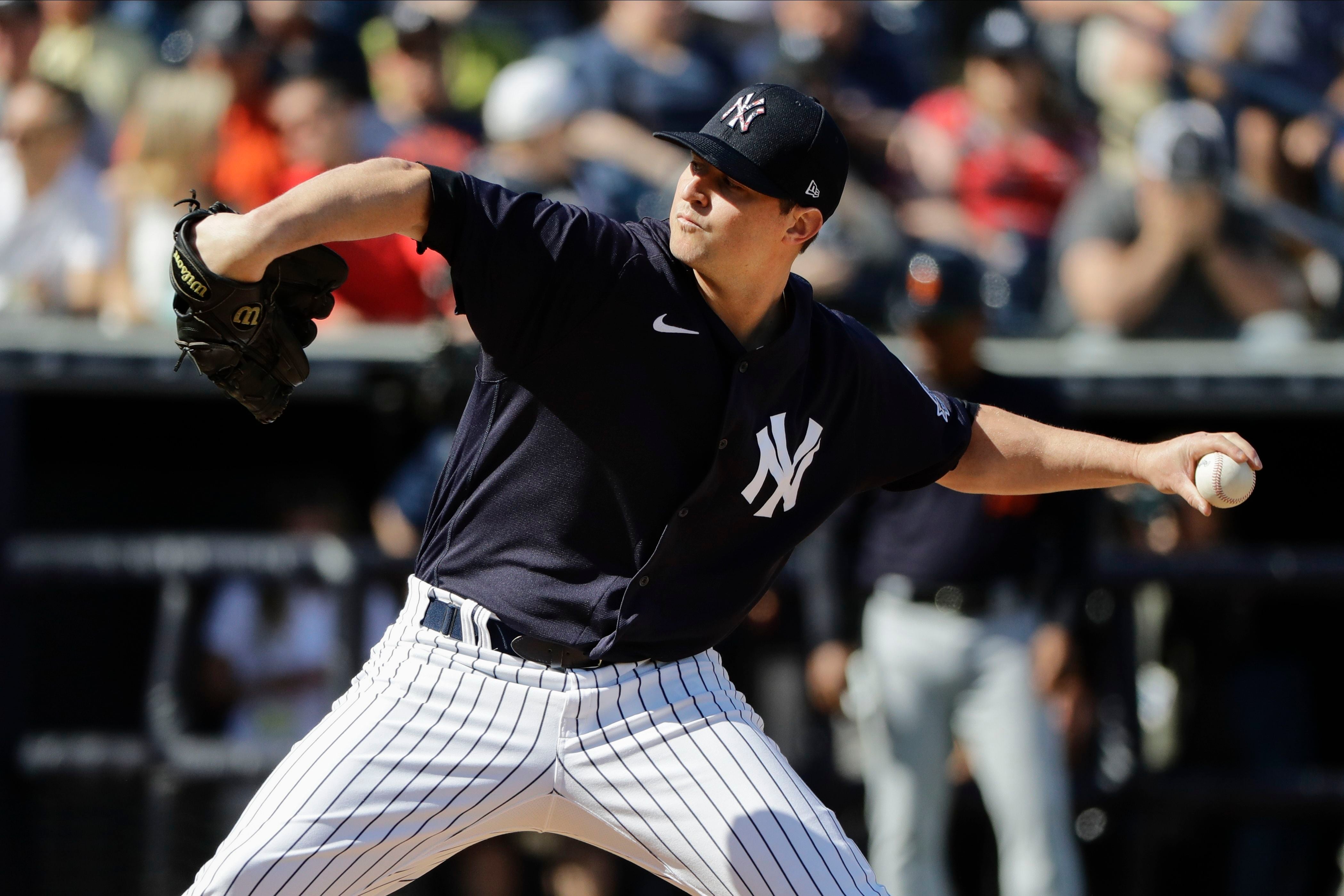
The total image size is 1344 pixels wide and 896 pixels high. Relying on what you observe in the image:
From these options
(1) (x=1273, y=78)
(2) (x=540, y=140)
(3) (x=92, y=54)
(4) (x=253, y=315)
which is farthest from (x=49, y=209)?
(1) (x=1273, y=78)

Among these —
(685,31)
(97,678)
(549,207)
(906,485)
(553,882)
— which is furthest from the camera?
(685,31)

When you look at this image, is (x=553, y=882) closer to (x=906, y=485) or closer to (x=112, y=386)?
(x=112, y=386)

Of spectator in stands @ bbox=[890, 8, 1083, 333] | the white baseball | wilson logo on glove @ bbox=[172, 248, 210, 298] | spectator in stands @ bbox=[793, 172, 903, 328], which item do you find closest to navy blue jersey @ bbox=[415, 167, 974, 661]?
wilson logo on glove @ bbox=[172, 248, 210, 298]

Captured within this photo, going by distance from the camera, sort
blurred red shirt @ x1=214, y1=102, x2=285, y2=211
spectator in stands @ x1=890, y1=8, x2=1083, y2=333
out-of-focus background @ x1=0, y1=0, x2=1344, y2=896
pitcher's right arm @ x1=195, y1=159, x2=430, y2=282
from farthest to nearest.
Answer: spectator in stands @ x1=890, y1=8, x2=1083, y2=333 < blurred red shirt @ x1=214, y1=102, x2=285, y2=211 < out-of-focus background @ x1=0, y1=0, x2=1344, y2=896 < pitcher's right arm @ x1=195, y1=159, x2=430, y2=282

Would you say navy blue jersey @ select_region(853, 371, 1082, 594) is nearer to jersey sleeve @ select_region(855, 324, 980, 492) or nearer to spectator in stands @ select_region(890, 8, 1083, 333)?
spectator in stands @ select_region(890, 8, 1083, 333)

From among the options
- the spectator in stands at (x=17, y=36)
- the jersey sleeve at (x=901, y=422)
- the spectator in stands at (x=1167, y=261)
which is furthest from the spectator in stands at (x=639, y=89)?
the jersey sleeve at (x=901, y=422)

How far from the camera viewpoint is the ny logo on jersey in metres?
2.69

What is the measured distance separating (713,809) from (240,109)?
418 centimetres

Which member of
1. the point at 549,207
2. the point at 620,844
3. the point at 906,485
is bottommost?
the point at 620,844

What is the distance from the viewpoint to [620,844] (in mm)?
2684

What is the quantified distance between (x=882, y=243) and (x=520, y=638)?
3.26 m

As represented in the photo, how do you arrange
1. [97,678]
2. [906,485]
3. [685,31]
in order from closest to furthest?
[906,485], [97,678], [685,31]

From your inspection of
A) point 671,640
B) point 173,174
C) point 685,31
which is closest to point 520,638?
point 671,640

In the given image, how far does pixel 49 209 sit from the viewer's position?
572 centimetres
